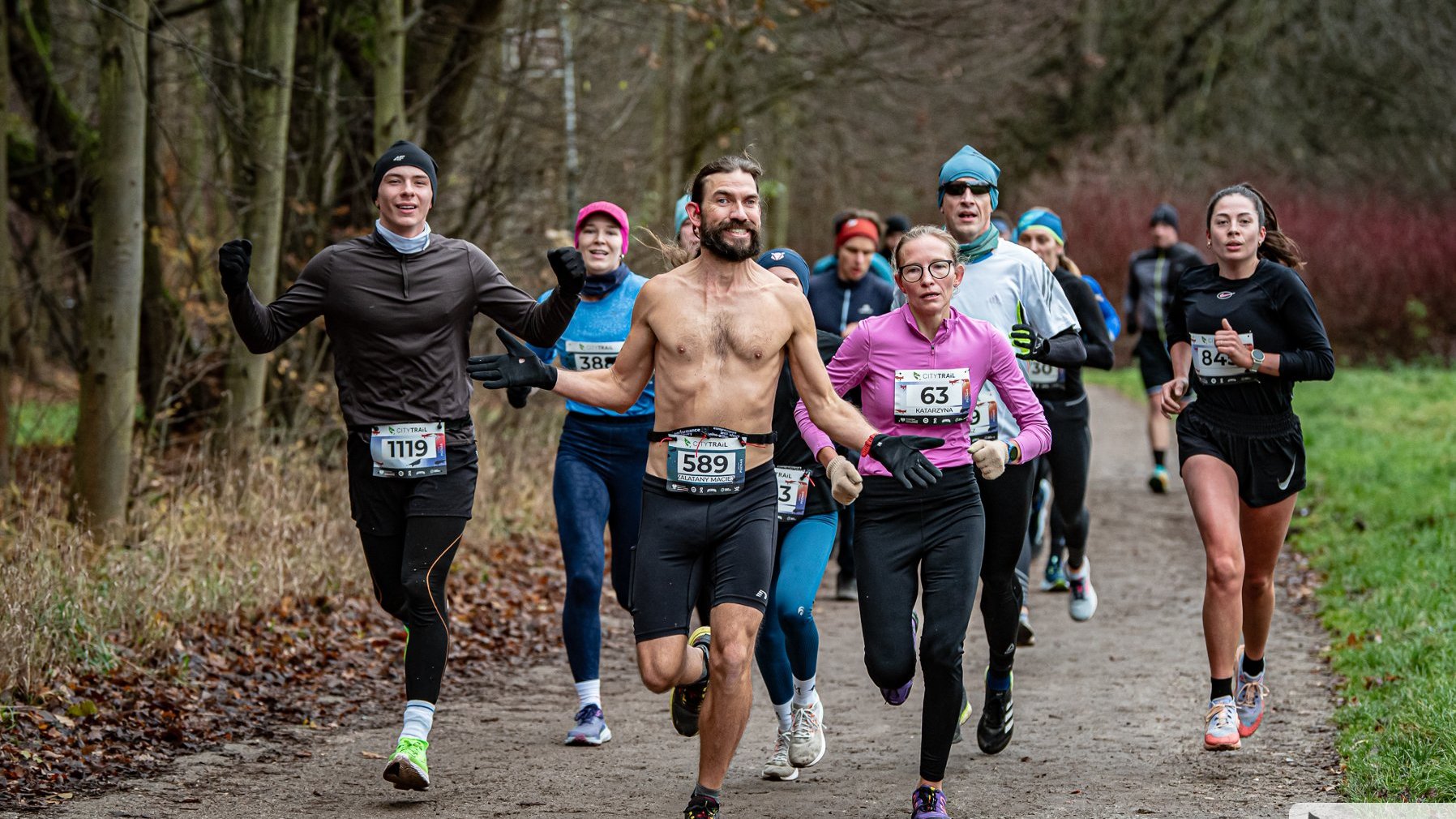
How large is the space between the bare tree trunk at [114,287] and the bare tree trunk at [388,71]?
7.97 feet

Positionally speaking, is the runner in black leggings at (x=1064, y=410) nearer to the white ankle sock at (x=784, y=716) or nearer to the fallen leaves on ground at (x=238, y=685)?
the white ankle sock at (x=784, y=716)

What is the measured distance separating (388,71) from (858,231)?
13.8 feet

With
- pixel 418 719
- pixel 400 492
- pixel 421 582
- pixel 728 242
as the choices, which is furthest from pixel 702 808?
pixel 728 242

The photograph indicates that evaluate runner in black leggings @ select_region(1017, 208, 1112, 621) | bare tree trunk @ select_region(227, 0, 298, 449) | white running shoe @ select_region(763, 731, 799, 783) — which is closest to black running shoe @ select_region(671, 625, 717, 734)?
white running shoe @ select_region(763, 731, 799, 783)

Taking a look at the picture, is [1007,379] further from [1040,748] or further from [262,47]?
[262,47]

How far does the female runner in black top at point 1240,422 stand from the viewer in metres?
6.24

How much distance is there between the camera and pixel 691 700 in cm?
573

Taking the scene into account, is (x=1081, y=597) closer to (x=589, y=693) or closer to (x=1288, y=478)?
(x=1288, y=478)

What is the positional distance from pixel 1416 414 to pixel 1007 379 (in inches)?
556

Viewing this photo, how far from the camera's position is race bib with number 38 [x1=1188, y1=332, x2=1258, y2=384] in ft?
20.8

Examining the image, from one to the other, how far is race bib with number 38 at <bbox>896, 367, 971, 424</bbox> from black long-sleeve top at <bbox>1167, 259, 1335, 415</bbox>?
1.41 m

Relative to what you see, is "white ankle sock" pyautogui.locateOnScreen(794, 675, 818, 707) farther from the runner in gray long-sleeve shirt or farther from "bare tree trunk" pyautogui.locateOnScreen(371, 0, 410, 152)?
"bare tree trunk" pyautogui.locateOnScreen(371, 0, 410, 152)

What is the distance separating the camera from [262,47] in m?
10.9

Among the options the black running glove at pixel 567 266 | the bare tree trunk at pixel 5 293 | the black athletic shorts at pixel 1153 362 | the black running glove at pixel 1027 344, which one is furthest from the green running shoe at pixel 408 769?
the bare tree trunk at pixel 5 293
